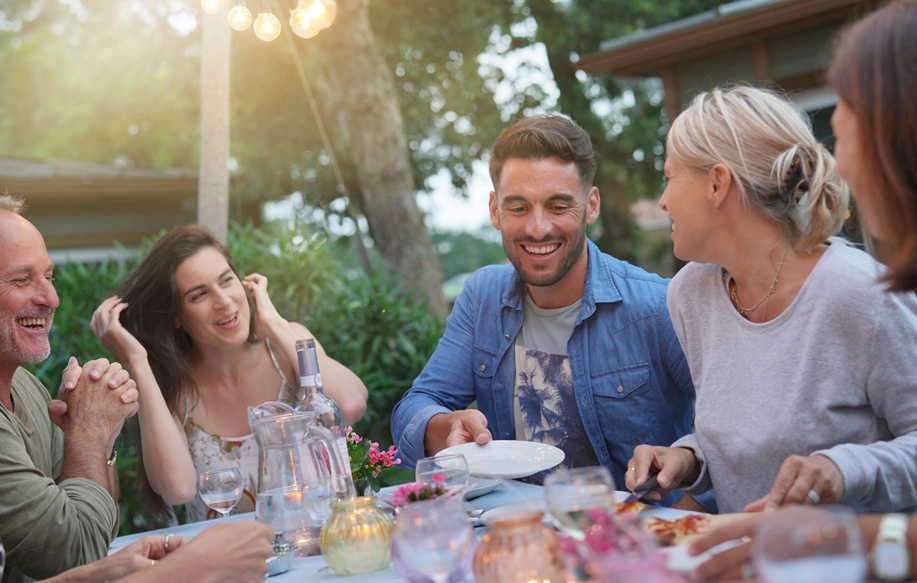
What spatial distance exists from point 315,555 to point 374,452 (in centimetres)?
38

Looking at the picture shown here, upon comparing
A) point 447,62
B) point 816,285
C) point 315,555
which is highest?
point 447,62

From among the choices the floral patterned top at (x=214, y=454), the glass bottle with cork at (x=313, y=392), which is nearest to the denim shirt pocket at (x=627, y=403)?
the glass bottle with cork at (x=313, y=392)

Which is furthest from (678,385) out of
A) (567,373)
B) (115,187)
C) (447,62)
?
(447,62)

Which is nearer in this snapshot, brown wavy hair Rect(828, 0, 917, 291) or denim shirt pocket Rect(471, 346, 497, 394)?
brown wavy hair Rect(828, 0, 917, 291)

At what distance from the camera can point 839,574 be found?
2.63 ft

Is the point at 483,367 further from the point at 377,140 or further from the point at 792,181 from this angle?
the point at 377,140

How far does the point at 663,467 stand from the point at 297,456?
0.90 m

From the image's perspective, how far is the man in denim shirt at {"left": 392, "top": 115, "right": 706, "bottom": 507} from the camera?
2508 millimetres

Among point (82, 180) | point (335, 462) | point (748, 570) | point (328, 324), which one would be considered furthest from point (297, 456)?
point (82, 180)

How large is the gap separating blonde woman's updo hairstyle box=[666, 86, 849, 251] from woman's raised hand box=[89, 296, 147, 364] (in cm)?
207

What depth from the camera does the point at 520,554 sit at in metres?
1.12

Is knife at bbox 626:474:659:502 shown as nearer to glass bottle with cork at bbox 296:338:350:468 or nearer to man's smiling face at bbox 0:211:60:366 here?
glass bottle with cork at bbox 296:338:350:468

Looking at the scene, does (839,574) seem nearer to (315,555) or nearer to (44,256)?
(315,555)

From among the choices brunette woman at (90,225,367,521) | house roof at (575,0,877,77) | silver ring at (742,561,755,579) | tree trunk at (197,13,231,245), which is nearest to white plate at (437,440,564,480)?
silver ring at (742,561,755,579)
